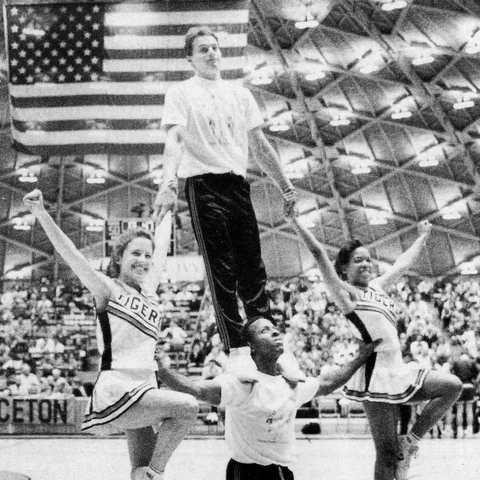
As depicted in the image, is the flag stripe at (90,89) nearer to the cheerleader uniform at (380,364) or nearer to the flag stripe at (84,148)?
the flag stripe at (84,148)

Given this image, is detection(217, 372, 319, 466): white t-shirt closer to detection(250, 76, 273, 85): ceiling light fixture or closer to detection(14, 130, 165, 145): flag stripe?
detection(14, 130, 165, 145): flag stripe

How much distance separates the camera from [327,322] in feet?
84.2

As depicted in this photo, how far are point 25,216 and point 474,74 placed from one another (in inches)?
875

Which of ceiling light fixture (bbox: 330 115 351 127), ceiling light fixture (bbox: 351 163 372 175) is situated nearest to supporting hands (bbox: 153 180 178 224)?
ceiling light fixture (bbox: 330 115 351 127)

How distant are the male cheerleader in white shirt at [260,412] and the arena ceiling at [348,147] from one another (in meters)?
19.2

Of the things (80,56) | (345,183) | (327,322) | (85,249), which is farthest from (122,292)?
(85,249)

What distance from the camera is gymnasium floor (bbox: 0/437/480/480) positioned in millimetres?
8742

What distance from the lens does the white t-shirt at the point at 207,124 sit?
5605mm

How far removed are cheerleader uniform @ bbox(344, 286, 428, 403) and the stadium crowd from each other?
7077 mm

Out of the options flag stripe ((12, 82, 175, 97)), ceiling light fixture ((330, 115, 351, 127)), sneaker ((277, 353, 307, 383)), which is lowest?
sneaker ((277, 353, 307, 383))

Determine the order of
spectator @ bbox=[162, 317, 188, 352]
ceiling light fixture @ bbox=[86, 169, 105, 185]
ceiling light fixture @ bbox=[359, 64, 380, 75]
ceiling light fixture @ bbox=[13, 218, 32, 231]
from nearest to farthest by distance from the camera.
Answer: spectator @ bbox=[162, 317, 188, 352] → ceiling light fixture @ bbox=[359, 64, 380, 75] → ceiling light fixture @ bbox=[86, 169, 105, 185] → ceiling light fixture @ bbox=[13, 218, 32, 231]

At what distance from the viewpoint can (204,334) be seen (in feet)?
78.2

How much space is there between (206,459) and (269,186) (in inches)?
1124

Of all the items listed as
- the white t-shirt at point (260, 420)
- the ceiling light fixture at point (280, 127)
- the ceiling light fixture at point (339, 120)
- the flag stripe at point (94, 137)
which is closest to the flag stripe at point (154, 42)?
the flag stripe at point (94, 137)
